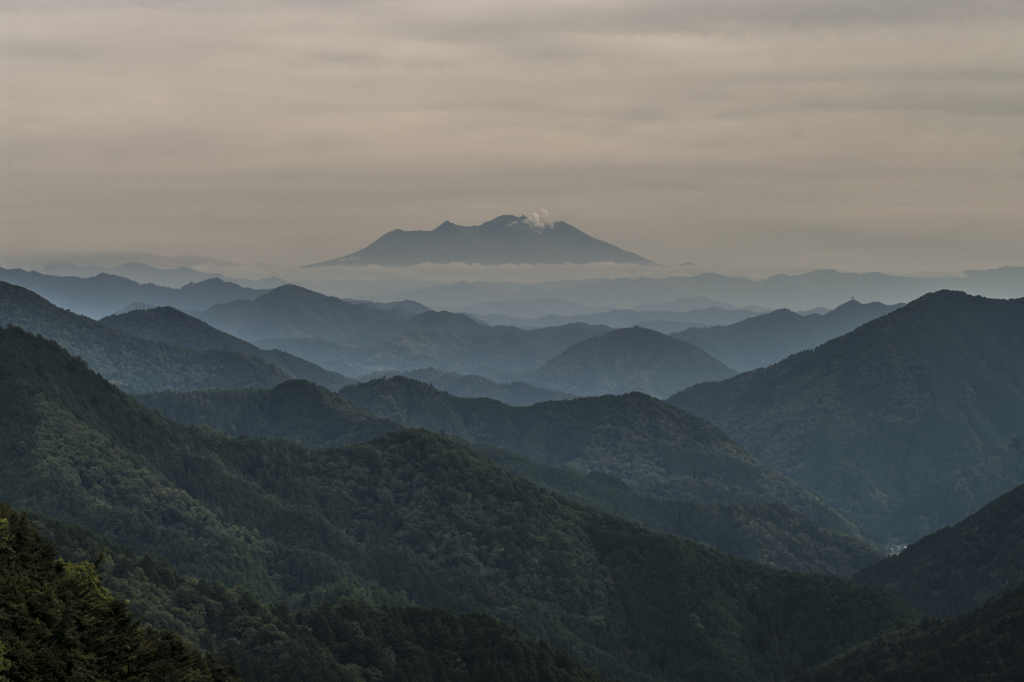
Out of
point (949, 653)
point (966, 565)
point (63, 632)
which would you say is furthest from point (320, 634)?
point (966, 565)

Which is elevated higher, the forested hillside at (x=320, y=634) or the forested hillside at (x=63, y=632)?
the forested hillside at (x=63, y=632)

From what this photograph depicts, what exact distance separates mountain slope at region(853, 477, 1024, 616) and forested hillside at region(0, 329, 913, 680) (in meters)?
19.5

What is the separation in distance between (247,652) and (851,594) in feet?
340

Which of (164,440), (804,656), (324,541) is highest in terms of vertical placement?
(164,440)

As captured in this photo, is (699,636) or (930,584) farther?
(930,584)

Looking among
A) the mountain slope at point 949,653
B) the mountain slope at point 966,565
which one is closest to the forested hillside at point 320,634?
the mountain slope at point 949,653

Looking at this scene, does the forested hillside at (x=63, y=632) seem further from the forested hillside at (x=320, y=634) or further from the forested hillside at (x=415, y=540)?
the forested hillside at (x=415, y=540)

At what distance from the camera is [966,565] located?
173625 millimetres

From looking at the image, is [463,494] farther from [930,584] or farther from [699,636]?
[930,584]

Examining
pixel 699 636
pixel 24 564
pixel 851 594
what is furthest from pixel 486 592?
pixel 24 564

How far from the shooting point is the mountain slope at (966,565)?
164 m

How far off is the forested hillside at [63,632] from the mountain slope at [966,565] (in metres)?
151

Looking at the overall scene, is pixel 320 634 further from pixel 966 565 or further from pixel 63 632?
pixel 966 565

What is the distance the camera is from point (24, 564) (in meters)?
50.0
